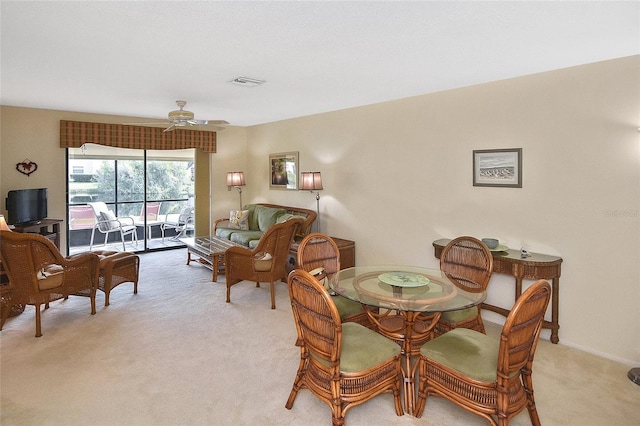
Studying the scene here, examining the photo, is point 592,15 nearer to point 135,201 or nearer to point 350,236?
point 350,236

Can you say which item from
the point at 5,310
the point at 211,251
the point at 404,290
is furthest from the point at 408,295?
the point at 5,310

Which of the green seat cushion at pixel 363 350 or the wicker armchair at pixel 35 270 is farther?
the wicker armchair at pixel 35 270

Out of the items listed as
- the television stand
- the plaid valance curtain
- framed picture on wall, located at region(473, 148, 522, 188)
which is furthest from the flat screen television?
framed picture on wall, located at region(473, 148, 522, 188)

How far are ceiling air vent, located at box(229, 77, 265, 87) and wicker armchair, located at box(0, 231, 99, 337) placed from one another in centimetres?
237

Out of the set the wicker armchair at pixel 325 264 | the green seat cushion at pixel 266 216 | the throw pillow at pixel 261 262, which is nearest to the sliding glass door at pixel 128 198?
the green seat cushion at pixel 266 216

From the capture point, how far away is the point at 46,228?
19.0 ft

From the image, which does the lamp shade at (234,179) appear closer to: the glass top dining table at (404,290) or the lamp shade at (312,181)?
the lamp shade at (312,181)

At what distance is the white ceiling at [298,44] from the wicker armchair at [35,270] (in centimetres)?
162

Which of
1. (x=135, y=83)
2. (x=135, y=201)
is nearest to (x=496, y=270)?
(x=135, y=83)

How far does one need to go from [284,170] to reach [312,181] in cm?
135

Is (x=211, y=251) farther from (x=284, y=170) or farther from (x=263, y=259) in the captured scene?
(x=284, y=170)

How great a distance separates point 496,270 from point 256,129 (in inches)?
220

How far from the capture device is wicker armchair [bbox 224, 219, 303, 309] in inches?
177

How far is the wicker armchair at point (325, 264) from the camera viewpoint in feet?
10.5
